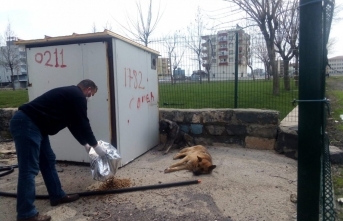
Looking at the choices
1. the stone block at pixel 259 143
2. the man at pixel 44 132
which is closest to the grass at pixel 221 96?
the stone block at pixel 259 143

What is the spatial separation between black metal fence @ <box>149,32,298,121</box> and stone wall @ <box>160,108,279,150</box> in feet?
2.28

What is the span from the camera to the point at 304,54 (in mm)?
1571

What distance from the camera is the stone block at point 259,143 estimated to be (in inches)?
230

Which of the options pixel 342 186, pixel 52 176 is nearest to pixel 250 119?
pixel 342 186

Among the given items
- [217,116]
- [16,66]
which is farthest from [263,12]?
[16,66]

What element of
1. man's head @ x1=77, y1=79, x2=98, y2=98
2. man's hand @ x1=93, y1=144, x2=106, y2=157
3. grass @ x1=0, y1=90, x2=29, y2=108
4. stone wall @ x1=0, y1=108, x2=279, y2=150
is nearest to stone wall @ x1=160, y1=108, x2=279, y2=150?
stone wall @ x1=0, y1=108, x2=279, y2=150

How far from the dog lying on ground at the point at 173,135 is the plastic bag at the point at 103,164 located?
235cm

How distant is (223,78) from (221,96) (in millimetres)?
790

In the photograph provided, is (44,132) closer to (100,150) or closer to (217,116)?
(100,150)

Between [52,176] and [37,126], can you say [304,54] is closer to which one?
[37,126]

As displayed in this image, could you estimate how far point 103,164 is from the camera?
148 inches

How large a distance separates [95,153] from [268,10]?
31.2 feet

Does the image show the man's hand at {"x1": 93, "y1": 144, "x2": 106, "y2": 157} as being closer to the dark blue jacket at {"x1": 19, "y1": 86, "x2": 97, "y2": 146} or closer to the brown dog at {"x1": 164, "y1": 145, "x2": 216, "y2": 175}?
the dark blue jacket at {"x1": 19, "y1": 86, "x2": 97, "y2": 146}

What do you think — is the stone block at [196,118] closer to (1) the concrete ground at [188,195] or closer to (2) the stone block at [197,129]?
(2) the stone block at [197,129]
